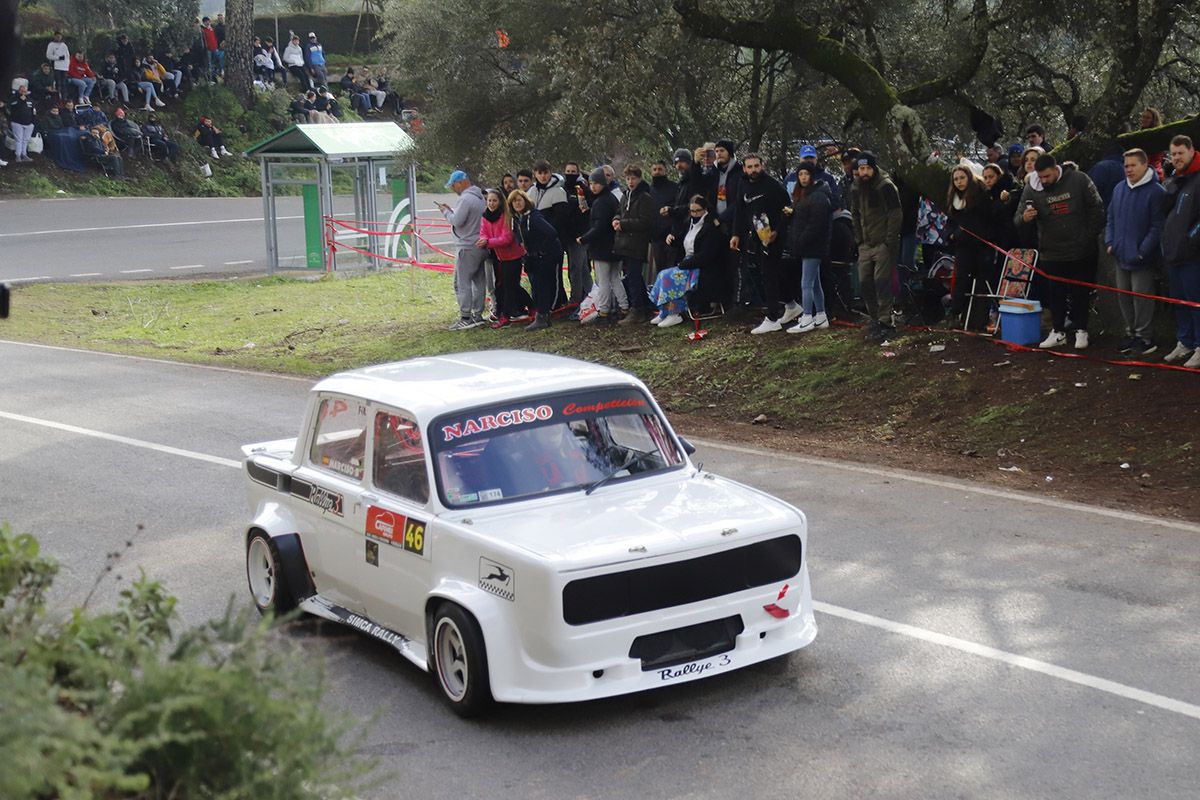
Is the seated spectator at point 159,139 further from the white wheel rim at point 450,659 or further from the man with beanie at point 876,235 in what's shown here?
the white wheel rim at point 450,659

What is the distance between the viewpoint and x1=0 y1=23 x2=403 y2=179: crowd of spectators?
42.7m

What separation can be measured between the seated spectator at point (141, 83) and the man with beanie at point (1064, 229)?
125 feet

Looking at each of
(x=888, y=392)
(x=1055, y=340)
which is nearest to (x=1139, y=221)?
(x=1055, y=340)

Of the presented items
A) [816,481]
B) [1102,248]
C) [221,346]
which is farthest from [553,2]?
[816,481]

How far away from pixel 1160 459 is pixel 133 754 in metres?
9.93

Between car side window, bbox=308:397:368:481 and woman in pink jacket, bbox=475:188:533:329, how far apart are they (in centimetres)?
1134

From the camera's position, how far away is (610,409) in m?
7.93

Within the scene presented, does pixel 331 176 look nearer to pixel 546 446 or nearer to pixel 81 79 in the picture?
pixel 81 79

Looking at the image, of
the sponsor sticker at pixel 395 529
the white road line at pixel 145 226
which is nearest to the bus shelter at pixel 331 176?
the white road line at pixel 145 226

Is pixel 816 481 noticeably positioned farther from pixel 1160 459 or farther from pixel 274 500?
pixel 274 500

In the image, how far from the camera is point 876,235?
50.3ft

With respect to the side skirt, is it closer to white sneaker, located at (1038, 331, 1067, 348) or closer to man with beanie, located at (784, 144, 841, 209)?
white sneaker, located at (1038, 331, 1067, 348)

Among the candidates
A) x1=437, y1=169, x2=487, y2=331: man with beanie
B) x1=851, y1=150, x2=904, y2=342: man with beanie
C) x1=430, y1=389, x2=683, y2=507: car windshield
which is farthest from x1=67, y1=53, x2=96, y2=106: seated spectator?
x1=430, y1=389, x2=683, y2=507: car windshield

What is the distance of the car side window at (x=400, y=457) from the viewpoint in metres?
7.54
